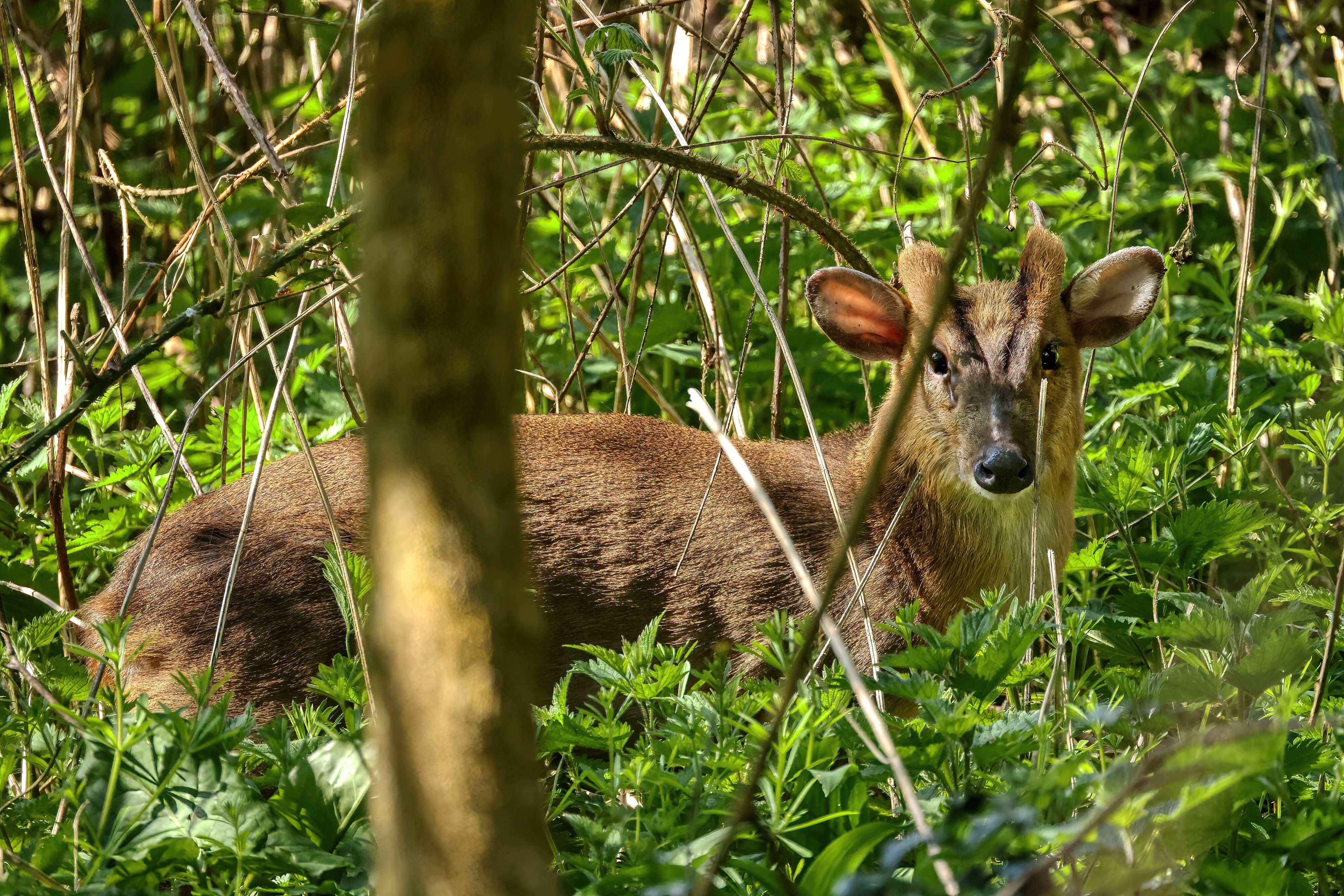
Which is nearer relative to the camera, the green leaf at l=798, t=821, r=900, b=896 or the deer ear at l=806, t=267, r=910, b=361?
the green leaf at l=798, t=821, r=900, b=896

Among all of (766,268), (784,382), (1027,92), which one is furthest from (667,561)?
(1027,92)

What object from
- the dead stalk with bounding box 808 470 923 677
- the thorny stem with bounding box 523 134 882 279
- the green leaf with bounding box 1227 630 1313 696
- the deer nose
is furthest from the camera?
the deer nose

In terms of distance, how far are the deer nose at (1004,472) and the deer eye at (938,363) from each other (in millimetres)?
404

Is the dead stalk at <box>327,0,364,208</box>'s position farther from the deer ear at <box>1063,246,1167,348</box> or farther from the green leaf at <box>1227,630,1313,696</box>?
the deer ear at <box>1063,246,1167,348</box>

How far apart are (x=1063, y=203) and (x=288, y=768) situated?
420 centimetres

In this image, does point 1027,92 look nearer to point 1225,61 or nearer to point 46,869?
point 1225,61

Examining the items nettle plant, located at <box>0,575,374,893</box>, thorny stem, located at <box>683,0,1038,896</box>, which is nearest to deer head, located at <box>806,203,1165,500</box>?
nettle plant, located at <box>0,575,374,893</box>

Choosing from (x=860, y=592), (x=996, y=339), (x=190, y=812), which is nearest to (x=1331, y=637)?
(x=860, y=592)

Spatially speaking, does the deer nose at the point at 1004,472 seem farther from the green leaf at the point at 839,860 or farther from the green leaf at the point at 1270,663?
the green leaf at the point at 839,860

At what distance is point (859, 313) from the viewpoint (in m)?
4.30

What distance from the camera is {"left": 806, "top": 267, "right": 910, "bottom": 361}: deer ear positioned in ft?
13.5

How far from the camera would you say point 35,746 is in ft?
8.77

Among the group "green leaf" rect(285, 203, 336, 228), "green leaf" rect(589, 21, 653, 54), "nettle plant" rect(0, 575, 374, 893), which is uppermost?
"green leaf" rect(589, 21, 653, 54)

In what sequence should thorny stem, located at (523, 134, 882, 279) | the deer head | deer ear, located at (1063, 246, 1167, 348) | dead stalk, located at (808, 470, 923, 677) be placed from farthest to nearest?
1. deer ear, located at (1063, 246, 1167, 348)
2. the deer head
3. thorny stem, located at (523, 134, 882, 279)
4. dead stalk, located at (808, 470, 923, 677)
